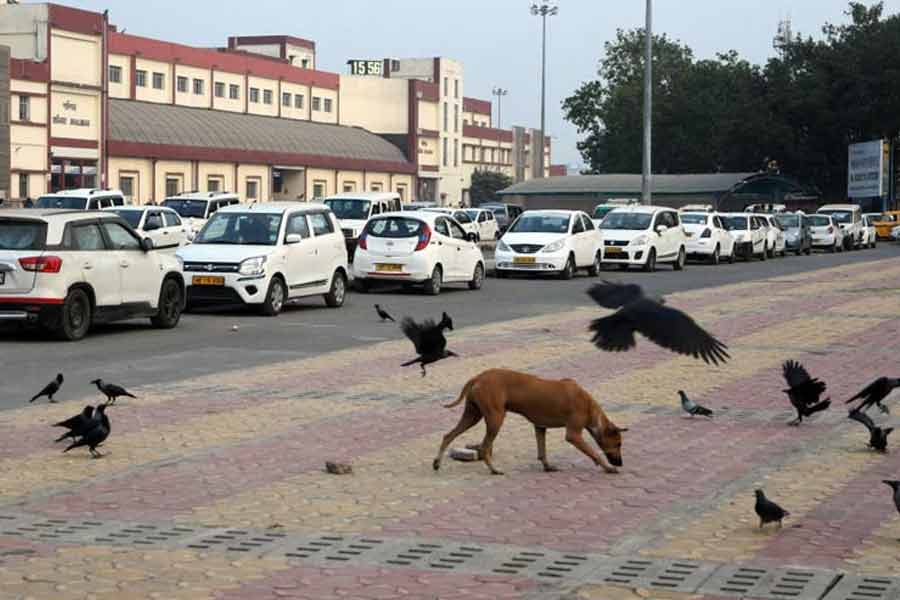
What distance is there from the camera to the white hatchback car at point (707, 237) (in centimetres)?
4541

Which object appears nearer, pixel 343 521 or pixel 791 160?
pixel 343 521

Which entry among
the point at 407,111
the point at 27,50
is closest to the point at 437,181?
the point at 407,111

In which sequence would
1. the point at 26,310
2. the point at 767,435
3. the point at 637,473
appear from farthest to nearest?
the point at 26,310
the point at 767,435
the point at 637,473

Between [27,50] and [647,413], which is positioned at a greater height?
[27,50]

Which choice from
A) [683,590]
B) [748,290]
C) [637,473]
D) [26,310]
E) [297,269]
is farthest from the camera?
[748,290]

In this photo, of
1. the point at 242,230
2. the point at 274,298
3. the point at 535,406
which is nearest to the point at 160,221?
the point at 242,230

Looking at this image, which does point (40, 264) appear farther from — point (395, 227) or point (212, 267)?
point (395, 227)

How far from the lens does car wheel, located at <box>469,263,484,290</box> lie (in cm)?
2989

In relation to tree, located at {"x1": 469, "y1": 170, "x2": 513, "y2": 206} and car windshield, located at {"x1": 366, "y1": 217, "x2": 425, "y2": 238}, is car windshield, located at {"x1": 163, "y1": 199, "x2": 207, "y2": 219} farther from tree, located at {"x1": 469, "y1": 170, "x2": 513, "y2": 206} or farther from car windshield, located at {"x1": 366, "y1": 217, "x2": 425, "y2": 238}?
tree, located at {"x1": 469, "y1": 170, "x2": 513, "y2": 206}

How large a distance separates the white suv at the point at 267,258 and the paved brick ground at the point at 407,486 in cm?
690

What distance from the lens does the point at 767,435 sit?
11.3 metres

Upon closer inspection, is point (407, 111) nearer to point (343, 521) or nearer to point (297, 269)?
point (297, 269)

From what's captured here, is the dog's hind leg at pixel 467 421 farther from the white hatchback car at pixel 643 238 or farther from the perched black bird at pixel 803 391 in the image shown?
the white hatchback car at pixel 643 238

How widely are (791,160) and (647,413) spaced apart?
79.8 meters
